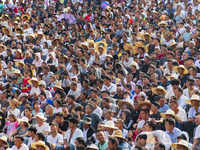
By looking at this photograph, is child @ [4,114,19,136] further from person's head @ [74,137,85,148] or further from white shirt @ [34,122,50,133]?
person's head @ [74,137,85,148]

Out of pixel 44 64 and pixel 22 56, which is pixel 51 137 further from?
pixel 22 56

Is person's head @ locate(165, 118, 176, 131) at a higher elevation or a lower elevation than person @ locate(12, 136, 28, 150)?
higher

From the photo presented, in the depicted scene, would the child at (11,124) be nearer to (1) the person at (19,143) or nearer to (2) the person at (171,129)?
(1) the person at (19,143)

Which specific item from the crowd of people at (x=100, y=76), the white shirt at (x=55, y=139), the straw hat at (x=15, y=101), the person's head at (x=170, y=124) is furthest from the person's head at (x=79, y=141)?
the straw hat at (x=15, y=101)

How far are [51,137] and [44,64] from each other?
479cm

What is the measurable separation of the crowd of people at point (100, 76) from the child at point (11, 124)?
0.03m

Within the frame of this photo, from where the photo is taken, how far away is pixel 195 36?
14.5 metres

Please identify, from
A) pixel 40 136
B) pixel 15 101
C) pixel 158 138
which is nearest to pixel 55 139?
pixel 40 136

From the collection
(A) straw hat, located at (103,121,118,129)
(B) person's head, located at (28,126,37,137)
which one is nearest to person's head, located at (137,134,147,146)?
(A) straw hat, located at (103,121,118,129)

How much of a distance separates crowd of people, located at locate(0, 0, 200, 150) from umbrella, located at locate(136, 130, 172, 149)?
19 mm

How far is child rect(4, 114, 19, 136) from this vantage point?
9953mm

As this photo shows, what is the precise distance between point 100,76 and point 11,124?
10.8 feet

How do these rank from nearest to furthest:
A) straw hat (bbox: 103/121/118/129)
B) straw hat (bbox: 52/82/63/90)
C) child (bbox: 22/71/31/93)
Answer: straw hat (bbox: 103/121/118/129), straw hat (bbox: 52/82/63/90), child (bbox: 22/71/31/93)

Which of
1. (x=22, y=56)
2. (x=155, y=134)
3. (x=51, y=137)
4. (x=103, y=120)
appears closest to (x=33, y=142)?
(x=51, y=137)
